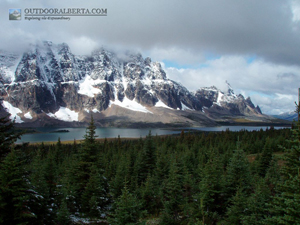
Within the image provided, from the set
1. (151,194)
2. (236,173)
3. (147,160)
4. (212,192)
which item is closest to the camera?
(212,192)

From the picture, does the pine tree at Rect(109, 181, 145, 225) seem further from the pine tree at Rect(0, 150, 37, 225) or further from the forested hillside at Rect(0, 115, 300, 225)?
the pine tree at Rect(0, 150, 37, 225)

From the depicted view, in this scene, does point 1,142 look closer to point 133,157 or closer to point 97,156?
point 97,156

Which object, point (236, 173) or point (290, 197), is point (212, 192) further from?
point (290, 197)

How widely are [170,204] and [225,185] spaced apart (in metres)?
6.73

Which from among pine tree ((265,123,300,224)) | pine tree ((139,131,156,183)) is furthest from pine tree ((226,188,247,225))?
pine tree ((139,131,156,183))

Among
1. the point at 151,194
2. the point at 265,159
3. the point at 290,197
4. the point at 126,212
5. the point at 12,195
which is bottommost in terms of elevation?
the point at 151,194

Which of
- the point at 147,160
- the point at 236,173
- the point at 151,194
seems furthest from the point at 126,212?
the point at 147,160

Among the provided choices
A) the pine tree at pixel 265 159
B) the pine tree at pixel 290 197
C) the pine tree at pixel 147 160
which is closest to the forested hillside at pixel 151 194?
the pine tree at pixel 290 197

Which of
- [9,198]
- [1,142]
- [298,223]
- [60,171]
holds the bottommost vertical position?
[60,171]

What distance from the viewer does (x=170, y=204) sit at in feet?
75.7

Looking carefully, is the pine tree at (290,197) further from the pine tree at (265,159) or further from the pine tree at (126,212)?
the pine tree at (265,159)

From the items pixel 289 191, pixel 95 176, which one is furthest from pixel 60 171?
pixel 289 191

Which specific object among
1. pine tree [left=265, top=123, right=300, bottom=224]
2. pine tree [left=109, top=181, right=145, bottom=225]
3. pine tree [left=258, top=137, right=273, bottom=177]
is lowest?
pine tree [left=258, top=137, right=273, bottom=177]

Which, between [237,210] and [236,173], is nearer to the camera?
[237,210]
